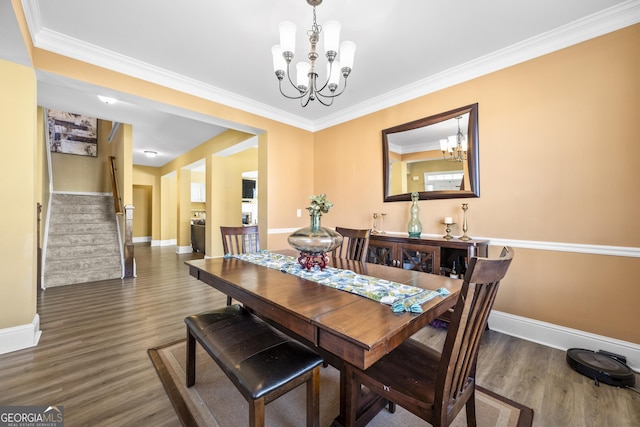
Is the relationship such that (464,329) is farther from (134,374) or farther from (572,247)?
(134,374)

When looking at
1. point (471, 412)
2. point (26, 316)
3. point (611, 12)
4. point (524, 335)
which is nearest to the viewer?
point (471, 412)

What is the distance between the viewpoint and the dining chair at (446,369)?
84cm

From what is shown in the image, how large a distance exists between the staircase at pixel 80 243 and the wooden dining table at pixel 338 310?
3.69m

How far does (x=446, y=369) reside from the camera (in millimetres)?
875

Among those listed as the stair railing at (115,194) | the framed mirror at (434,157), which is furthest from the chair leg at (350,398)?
the stair railing at (115,194)

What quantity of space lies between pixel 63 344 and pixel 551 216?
4.28 metres

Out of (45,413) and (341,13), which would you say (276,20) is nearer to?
(341,13)

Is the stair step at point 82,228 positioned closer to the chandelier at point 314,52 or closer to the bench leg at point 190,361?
the bench leg at point 190,361

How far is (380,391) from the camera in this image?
1.04 meters

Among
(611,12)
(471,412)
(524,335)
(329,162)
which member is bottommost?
(524,335)

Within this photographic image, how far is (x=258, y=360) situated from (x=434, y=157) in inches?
105

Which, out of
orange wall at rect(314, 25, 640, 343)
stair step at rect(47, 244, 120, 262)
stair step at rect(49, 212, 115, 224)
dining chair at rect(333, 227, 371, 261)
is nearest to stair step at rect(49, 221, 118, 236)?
stair step at rect(49, 212, 115, 224)

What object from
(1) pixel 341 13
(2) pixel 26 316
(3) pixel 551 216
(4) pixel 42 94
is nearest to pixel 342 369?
(3) pixel 551 216

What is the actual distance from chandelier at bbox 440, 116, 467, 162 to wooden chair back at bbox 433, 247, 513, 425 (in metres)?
1.92
